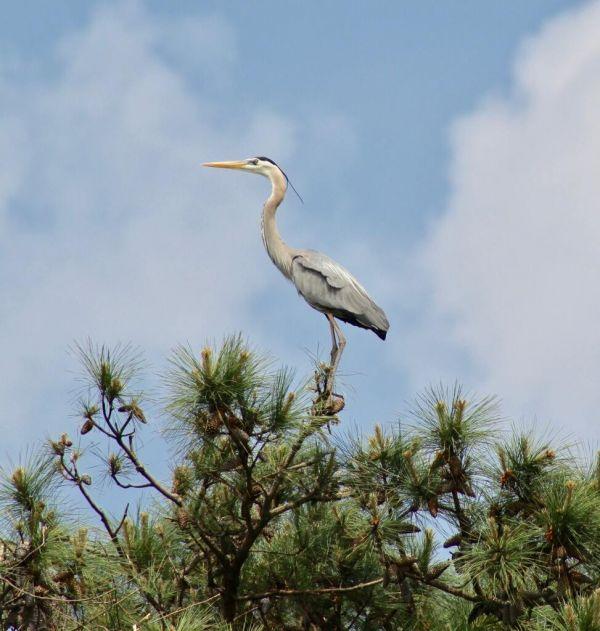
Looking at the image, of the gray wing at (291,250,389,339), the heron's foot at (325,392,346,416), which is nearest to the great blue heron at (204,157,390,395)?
Answer: the gray wing at (291,250,389,339)

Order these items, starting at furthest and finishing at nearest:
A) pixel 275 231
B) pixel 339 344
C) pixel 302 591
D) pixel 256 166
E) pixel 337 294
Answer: pixel 256 166 < pixel 275 231 < pixel 337 294 < pixel 339 344 < pixel 302 591

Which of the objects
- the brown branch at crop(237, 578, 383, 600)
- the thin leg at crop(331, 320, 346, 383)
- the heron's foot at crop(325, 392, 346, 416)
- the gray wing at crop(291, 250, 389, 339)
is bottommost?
the brown branch at crop(237, 578, 383, 600)

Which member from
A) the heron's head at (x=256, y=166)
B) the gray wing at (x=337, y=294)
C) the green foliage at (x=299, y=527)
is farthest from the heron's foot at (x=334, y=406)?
the heron's head at (x=256, y=166)

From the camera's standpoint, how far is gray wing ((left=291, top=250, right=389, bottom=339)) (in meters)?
6.85

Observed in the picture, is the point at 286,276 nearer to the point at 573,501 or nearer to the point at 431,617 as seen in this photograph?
the point at 431,617

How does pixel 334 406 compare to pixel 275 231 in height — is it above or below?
below

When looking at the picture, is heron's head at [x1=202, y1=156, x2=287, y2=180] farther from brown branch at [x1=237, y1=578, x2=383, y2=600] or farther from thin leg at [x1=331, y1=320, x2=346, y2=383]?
brown branch at [x1=237, y1=578, x2=383, y2=600]

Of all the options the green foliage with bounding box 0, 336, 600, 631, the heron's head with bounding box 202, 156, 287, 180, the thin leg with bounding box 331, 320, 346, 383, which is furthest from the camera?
the heron's head with bounding box 202, 156, 287, 180

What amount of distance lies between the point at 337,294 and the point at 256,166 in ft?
5.48

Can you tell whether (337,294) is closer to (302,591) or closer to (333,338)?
(333,338)

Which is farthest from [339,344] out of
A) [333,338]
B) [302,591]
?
[302,591]

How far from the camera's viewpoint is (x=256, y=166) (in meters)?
8.17

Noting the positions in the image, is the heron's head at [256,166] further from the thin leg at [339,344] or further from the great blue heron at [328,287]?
the thin leg at [339,344]

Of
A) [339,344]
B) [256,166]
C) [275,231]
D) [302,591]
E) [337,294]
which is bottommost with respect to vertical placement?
[302,591]
